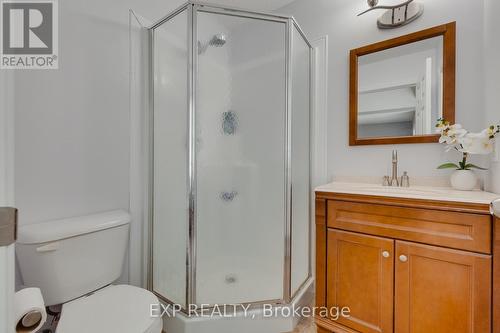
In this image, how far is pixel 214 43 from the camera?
4.97ft

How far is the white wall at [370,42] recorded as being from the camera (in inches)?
53.1

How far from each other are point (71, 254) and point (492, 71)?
227 cm

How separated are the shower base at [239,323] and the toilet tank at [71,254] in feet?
1.46

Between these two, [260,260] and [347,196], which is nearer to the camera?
[347,196]

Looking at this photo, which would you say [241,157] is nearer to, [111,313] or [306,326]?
[111,313]

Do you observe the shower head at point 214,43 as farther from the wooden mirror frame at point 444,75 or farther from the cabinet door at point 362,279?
the cabinet door at point 362,279

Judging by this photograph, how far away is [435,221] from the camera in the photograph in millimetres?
1061

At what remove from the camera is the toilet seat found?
36.3 inches

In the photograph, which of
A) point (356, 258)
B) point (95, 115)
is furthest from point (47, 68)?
point (356, 258)

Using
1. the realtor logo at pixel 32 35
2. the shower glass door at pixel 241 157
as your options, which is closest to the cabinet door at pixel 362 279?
the shower glass door at pixel 241 157

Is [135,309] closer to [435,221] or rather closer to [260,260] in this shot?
[260,260]

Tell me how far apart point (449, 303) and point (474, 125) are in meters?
0.97

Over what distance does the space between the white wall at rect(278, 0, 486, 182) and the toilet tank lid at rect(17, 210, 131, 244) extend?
1500 mm

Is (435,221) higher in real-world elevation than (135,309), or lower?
higher
